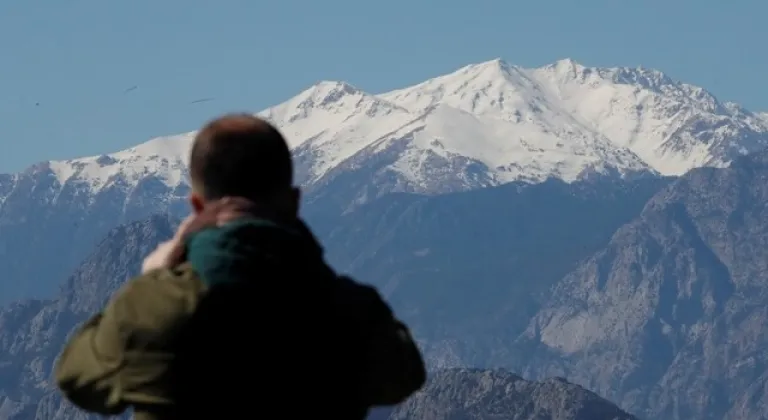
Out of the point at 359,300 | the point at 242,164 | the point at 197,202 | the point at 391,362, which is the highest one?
the point at 242,164

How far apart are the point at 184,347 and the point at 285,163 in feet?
3.00

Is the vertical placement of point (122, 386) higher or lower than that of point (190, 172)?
lower

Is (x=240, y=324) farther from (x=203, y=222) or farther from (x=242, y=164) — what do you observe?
(x=242, y=164)

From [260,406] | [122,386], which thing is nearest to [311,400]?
[260,406]

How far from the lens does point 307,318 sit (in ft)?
25.1

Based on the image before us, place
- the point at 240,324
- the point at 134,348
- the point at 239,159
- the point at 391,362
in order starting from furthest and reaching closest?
the point at 391,362, the point at 239,159, the point at 240,324, the point at 134,348

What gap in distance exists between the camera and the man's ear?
7.75 m

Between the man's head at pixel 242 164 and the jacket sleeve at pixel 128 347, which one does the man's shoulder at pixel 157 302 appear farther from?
the man's head at pixel 242 164

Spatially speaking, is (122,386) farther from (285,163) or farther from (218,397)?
(285,163)

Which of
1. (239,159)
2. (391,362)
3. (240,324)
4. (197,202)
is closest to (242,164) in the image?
(239,159)

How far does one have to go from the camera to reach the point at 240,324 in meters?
7.47

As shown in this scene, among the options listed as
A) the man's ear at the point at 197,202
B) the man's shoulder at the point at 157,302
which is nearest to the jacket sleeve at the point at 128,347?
the man's shoulder at the point at 157,302

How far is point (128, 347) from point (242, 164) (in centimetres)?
88

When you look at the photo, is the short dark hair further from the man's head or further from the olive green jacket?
the olive green jacket
